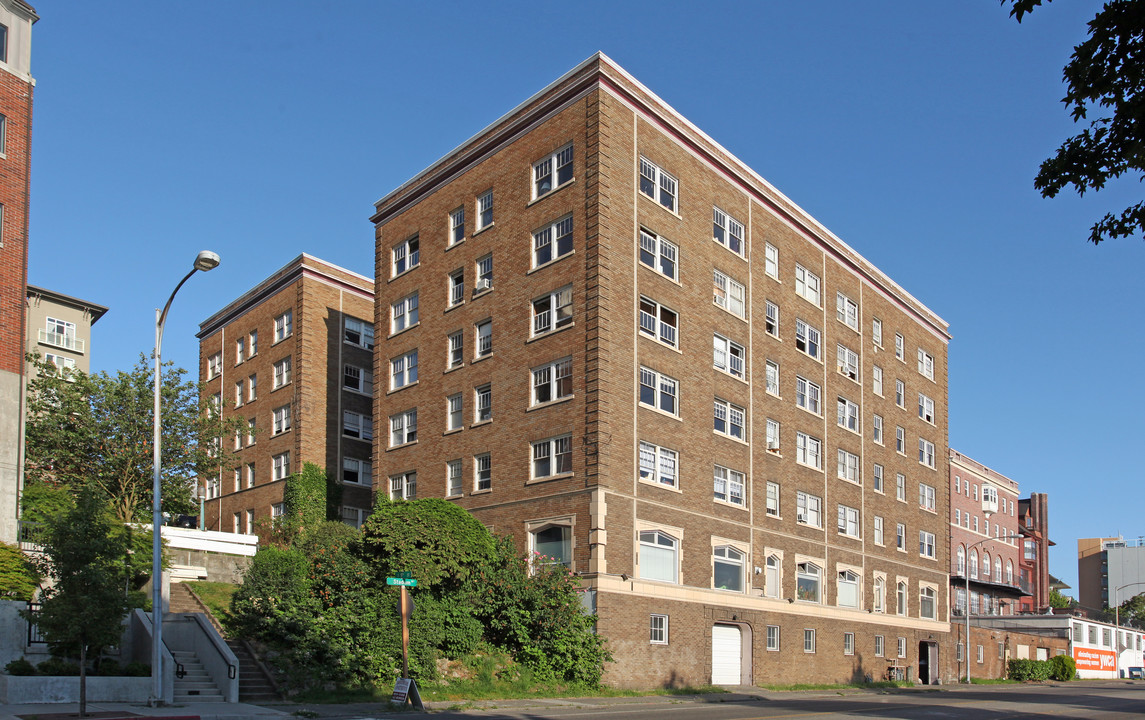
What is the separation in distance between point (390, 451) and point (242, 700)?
20.1 m

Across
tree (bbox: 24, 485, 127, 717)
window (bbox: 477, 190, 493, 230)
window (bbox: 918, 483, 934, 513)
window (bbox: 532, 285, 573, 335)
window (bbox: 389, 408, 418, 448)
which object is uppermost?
window (bbox: 477, 190, 493, 230)

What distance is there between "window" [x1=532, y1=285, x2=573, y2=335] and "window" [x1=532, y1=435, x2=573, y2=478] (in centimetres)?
434

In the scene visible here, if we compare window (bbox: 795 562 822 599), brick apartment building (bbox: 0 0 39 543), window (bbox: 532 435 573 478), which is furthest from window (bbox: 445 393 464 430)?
window (bbox: 795 562 822 599)

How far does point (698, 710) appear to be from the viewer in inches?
1105

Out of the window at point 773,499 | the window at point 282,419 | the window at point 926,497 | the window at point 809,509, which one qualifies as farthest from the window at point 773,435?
the window at point 282,419

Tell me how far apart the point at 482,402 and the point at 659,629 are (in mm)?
11708

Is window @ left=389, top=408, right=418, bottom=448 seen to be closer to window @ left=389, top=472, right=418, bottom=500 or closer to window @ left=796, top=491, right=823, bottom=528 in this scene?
window @ left=389, top=472, right=418, bottom=500

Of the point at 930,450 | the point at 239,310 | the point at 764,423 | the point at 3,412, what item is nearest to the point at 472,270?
the point at 764,423

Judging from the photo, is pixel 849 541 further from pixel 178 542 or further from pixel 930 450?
pixel 178 542

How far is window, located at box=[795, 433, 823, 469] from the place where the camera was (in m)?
48.0

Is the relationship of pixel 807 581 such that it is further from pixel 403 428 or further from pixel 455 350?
pixel 403 428

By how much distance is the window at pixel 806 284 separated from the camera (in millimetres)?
49938

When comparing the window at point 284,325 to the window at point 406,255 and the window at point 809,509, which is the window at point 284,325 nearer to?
the window at point 406,255

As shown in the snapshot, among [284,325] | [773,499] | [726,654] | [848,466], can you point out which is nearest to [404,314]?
[284,325]
